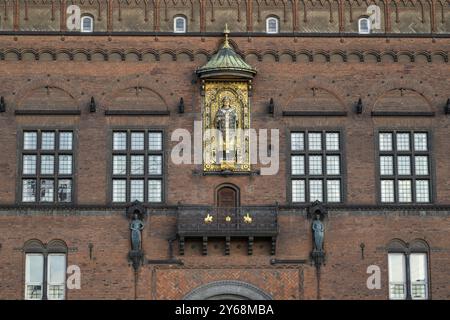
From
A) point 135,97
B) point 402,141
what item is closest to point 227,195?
point 135,97

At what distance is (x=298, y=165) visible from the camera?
51.4 metres

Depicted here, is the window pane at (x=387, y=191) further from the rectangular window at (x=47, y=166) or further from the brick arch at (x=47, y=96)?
the brick arch at (x=47, y=96)

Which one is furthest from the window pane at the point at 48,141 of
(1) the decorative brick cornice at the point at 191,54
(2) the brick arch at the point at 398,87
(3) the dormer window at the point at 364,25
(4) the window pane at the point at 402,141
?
(4) the window pane at the point at 402,141

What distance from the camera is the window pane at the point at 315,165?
169 feet

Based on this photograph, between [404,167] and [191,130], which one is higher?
[191,130]

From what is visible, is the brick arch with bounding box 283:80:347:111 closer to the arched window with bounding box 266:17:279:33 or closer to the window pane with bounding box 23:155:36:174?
the arched window with bounding box 266:17:279:33

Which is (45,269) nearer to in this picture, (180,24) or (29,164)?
(29,164)

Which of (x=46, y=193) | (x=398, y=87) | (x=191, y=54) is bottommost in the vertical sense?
(x=46, y=193)

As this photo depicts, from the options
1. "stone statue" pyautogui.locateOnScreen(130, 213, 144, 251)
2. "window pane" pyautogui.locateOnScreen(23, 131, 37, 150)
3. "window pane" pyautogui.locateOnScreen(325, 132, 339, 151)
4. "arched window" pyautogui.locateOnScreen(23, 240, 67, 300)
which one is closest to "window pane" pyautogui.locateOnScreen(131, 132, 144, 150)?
"stone statue" pyautogui.locateOnScreen(130, 213, 144, 251)

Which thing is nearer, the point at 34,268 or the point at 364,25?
the point at 34,268

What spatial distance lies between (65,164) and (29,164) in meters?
1.31

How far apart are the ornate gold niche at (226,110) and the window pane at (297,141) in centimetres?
167

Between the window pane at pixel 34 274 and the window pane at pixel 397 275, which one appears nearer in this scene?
the window pane at pixel 34 274
